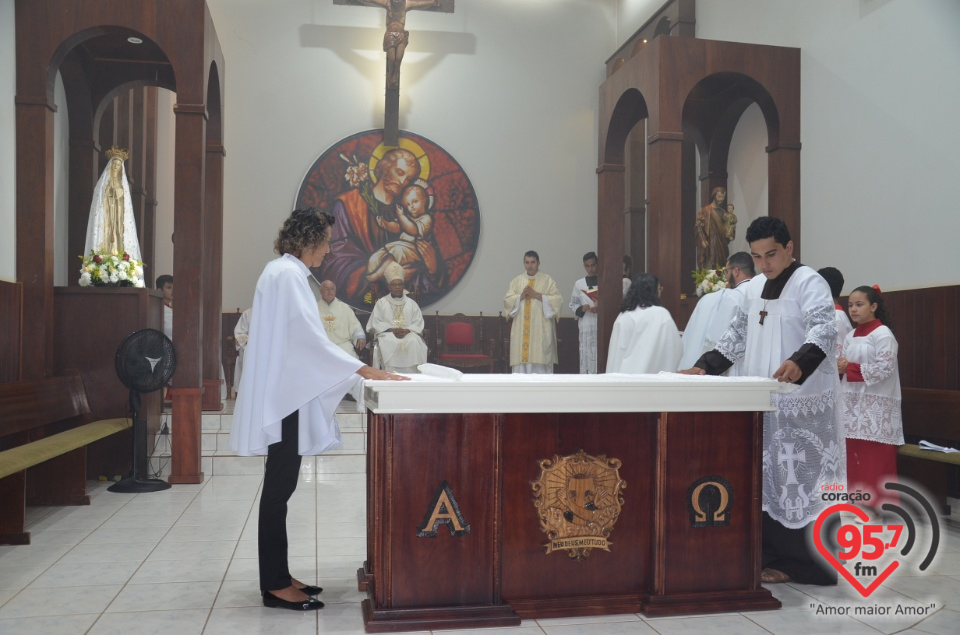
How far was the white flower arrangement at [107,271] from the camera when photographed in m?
7.00

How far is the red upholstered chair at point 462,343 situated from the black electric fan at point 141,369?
15.6 ft

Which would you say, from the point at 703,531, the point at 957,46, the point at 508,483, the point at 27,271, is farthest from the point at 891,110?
the point at 27,271

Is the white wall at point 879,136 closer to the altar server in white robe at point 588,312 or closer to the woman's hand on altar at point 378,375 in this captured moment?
the altar server in white robe at point 588,312

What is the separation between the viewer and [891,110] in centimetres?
684

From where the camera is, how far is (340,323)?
10273mm

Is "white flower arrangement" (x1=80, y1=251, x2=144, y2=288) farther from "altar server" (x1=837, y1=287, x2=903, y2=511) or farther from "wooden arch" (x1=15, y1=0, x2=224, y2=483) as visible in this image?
"altar server" (x1=837, y1=287, x2=903, y2=511)

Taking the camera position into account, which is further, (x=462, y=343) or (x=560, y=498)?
(x=462, y=343)

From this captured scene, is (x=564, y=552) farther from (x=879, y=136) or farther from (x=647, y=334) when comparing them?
(x=879, y=136)

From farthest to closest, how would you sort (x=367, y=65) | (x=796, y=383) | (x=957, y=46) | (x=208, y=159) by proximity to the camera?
(x=367, y=65) → (x=208, y=159) → (x=957, y=46) → (x=796, y=383)

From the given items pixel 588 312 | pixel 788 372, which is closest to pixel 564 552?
pixel 788 372

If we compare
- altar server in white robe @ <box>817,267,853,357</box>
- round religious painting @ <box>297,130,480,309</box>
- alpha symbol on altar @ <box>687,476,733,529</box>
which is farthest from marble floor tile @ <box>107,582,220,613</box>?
round religious painting @ <box>297,130,480,309</box>

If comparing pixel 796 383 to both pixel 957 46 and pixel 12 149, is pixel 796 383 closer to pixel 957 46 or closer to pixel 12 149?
pixel 957 46

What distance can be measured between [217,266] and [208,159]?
1114 mm

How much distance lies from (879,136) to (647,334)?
8.51 feet
